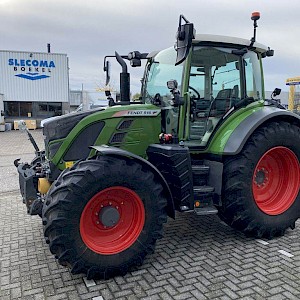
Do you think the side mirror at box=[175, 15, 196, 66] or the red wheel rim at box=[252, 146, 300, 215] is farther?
the red wheel rim at box=[252, 146, 300, 215]

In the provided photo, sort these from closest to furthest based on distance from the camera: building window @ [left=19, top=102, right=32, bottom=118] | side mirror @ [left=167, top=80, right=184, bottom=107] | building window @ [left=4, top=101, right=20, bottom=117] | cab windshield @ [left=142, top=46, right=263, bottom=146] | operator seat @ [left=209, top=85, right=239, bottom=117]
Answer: side mirror @ [left=167, top=80, right=184, bottom=107] < cab windshield @ [left=142, top=46, right=263, bottom=146] < operator seat @ [left=209, top=85, right=239, bottom=117] < building window @ [left=4, top=101, right=20, bottom=117] < building window @ [left=19, top=102, right=32, bottom=118]

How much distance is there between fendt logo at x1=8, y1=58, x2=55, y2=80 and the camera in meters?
21.9

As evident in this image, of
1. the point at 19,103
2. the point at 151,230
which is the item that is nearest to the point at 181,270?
the point at 151,230

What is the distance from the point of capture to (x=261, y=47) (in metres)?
4.27

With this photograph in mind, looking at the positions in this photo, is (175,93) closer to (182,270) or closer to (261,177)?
(261,177)

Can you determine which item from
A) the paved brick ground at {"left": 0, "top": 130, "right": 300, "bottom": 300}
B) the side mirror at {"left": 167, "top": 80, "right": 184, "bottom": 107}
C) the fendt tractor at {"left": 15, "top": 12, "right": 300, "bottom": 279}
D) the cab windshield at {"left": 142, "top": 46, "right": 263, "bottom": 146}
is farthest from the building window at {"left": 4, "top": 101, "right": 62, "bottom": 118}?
the side mirror at {"left": 167, "top": 80, "right": 184, "bottom": 107}

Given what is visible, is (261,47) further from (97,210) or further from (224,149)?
(97,210)

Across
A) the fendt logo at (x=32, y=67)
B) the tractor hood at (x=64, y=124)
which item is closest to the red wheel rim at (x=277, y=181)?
the tractor hood at (x=64, y=124)

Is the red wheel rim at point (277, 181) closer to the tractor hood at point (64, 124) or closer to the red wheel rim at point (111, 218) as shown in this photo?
the red wheel rim at point (111, 218)

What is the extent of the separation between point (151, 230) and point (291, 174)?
228 centimetres

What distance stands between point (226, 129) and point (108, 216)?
1.86 metres

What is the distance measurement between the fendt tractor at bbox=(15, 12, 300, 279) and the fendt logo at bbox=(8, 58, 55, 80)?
19387 millimetres

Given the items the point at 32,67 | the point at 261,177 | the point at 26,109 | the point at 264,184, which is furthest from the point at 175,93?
the point at 26,109

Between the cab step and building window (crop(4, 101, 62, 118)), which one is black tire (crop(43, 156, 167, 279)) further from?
building window (crop(4, 101, 62, 118))
